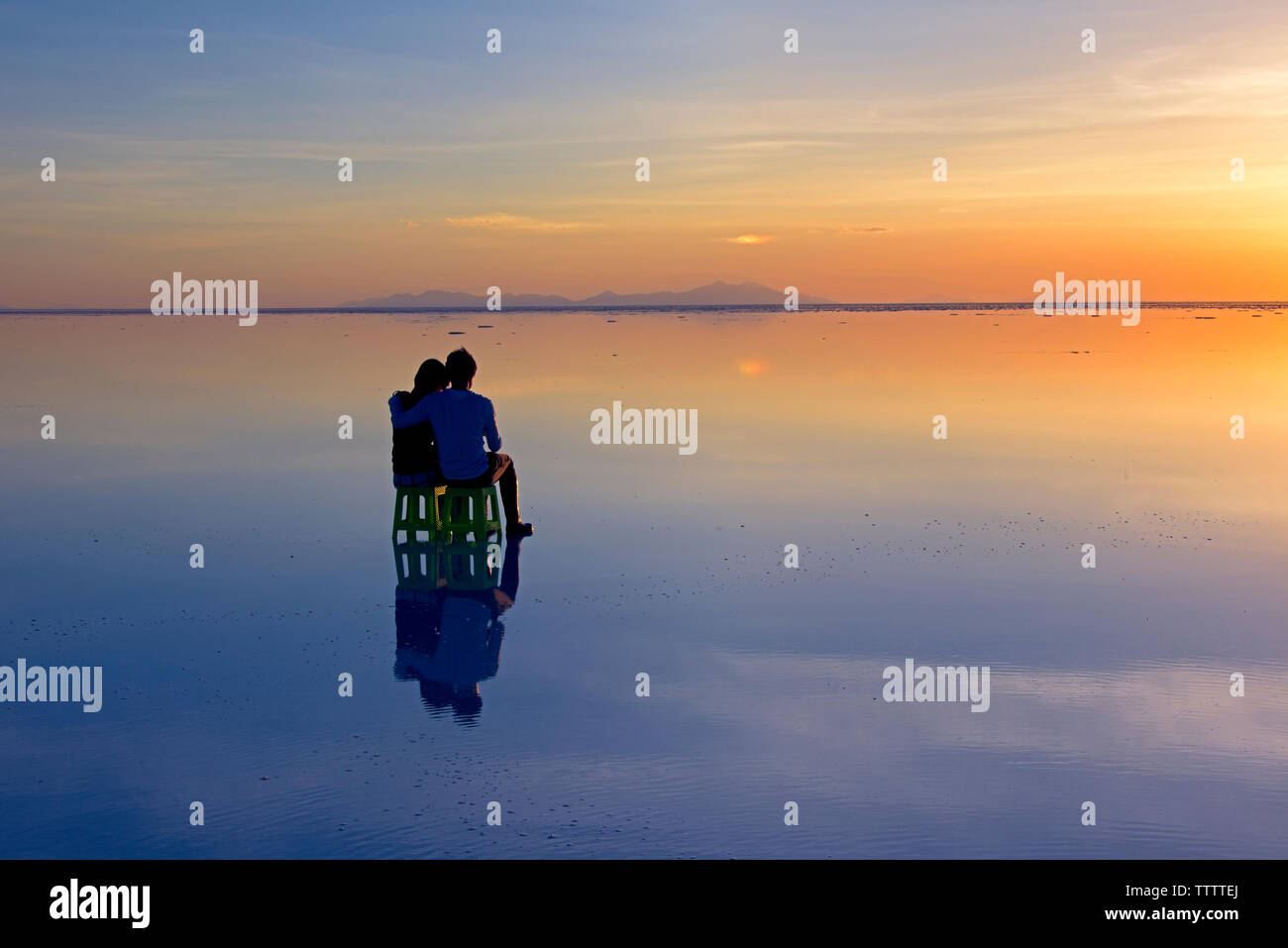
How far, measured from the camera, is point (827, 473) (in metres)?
14.7

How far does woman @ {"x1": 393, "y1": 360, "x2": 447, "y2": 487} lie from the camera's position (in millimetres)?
10789

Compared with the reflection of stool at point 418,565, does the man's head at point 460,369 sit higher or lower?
higher

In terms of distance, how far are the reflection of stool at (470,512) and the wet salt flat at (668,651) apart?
21.9 inches

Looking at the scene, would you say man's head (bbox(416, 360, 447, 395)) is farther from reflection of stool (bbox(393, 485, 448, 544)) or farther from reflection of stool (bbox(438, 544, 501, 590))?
reflection of stool (bbox(438, 544, 501, 590))

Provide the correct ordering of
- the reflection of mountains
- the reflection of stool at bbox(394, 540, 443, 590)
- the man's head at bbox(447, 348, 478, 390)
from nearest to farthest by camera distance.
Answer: the reflection of mountains < the reflection of stool at bbox(394, 540, 443, 590) < the man's head at bbox(447, 348, 478, 390)

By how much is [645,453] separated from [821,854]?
1222cm

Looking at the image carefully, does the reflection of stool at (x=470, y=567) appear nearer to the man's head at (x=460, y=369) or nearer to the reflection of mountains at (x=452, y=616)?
the reflection of mountains at (x=452, y=616)

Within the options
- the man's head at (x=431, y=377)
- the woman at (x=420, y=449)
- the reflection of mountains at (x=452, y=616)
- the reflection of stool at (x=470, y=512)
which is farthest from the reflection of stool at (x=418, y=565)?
the man's head at (x=431, y=377)

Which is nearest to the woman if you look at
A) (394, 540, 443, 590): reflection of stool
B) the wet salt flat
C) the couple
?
the couple

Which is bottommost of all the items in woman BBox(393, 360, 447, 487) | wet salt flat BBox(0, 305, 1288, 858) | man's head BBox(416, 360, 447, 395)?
wet salt flat BBox(0, 305, 1288, 858)

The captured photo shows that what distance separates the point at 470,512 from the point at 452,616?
2.75 metres

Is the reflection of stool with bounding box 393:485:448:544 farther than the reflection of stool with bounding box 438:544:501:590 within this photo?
Yes

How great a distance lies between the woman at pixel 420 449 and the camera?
425 inches
